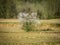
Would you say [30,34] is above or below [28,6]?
below

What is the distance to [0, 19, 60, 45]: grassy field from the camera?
1.79 metres

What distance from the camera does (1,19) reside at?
5.91ft

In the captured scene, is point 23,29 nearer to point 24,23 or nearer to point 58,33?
point 24,23

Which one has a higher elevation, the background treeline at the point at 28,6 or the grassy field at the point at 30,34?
the background treeline at the point at 28,6

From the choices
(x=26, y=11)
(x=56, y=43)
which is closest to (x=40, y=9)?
(x=26, y=11)

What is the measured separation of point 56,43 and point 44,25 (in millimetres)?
218

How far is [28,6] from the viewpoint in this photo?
182 cm

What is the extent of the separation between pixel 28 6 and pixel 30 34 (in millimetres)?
289

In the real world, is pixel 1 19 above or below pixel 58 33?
above

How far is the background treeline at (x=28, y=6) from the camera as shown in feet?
5.92

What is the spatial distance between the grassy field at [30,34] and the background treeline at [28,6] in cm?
8

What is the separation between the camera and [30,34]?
1.80 meters

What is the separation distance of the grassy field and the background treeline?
0.27 ft

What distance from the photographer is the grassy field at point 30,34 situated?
1.79 m
